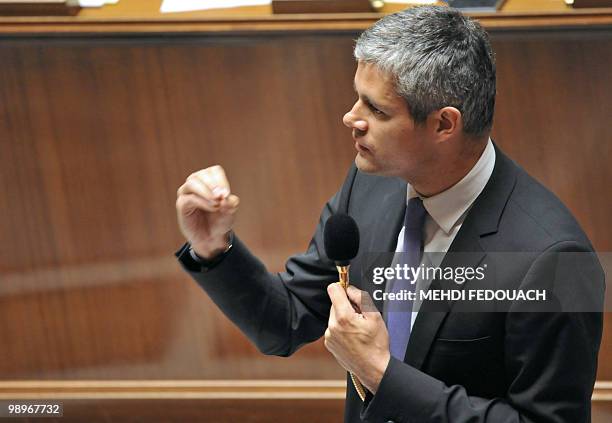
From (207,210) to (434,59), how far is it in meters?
0.23

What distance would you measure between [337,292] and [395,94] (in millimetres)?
172

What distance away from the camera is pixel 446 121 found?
2.53 ft

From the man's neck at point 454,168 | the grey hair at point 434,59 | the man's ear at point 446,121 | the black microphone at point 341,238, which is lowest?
the black microphone at point 341,238

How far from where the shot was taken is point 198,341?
1445 millimetres

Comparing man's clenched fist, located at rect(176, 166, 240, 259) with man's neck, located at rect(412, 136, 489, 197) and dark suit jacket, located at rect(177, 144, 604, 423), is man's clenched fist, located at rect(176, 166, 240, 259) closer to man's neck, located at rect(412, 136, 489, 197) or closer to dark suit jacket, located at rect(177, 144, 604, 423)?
dark suit jacket, located at rect(177, 144, 604, 423)

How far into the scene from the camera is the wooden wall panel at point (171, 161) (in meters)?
1.31

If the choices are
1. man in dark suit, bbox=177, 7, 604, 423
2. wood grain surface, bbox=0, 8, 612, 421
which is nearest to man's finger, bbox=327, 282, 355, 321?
man in dark suit, bbox=177, 7, 604, 423

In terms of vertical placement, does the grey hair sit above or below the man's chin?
above

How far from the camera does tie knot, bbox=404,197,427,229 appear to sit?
822mm

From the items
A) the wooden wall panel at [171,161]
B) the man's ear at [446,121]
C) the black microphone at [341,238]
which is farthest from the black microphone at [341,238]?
the wooden wall panel at [171,161]

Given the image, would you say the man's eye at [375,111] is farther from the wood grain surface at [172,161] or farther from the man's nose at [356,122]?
the wood grain surface at [172,161]

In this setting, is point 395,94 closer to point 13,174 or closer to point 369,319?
point 369,319

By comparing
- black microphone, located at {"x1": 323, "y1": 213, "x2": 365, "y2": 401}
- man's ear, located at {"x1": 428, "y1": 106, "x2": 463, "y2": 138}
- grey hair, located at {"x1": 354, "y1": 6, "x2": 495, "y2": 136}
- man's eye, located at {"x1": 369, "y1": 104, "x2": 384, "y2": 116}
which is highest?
grey hair, located at {"x1": 354, "y1": 6, "x2": 495, "y2": 136}

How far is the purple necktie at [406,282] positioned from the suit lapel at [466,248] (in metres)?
0.03
